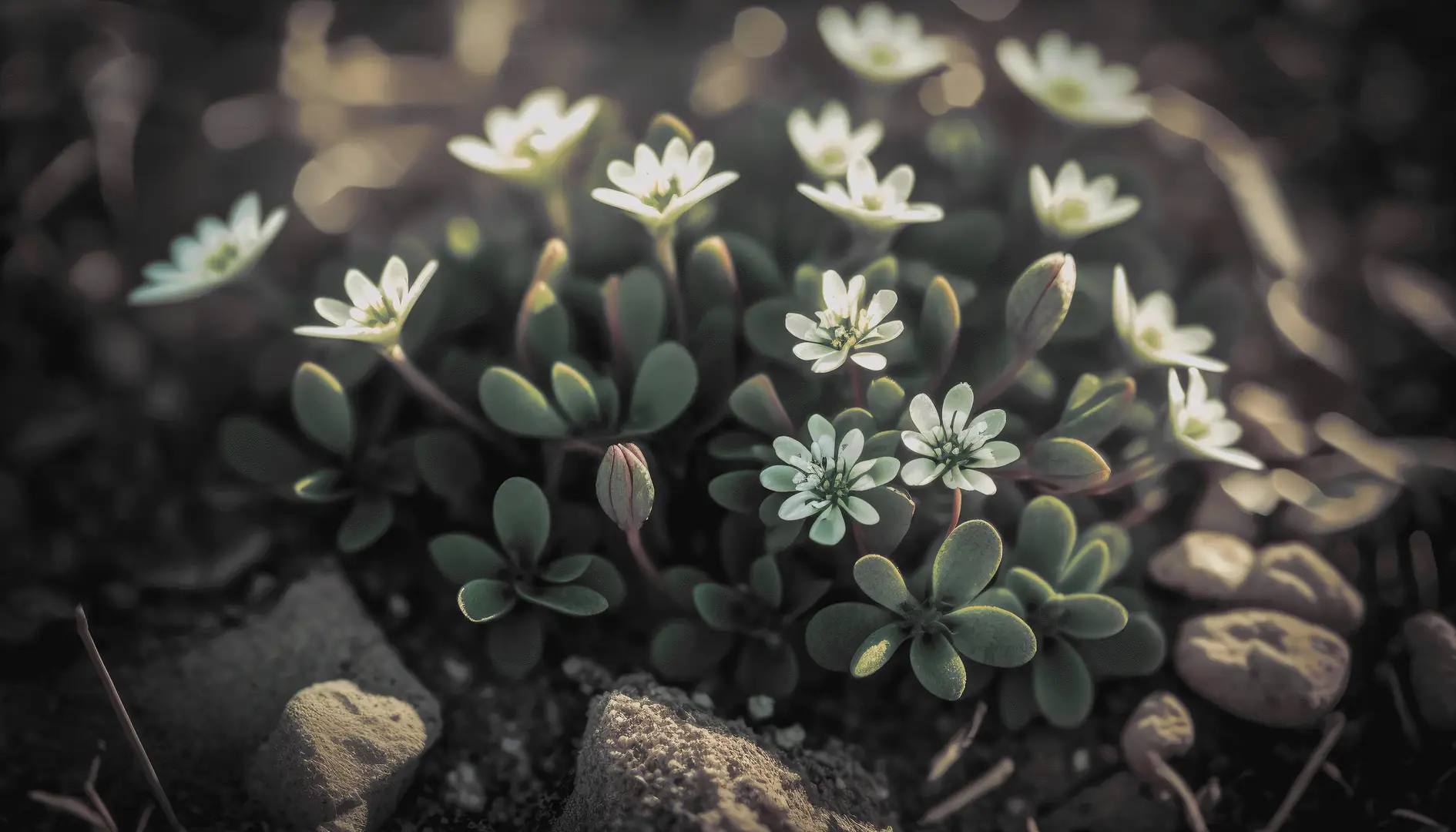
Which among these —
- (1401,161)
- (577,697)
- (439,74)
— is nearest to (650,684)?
(577,697)

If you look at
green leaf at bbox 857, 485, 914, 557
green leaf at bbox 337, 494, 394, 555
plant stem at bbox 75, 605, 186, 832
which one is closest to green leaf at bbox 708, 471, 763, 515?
green leaf at bbox 857, 485, 914, 557

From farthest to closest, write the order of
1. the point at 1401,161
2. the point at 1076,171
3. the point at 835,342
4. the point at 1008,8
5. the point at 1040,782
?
1. the point at 1008,8
2. the point at 1401,161
3. the point at 1076,171
4. the point at 1040,782
5. the point at 835,342

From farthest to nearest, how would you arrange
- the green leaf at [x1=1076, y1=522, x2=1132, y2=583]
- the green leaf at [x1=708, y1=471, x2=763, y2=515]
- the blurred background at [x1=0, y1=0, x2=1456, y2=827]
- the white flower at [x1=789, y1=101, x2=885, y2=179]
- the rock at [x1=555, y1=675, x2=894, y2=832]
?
the blurred background at [x1=0, y1=0, x2=1456, y2=827]
the white flower at [x1=789, y1=101, x2=885, y2=179]
the green leaf at [x1=1076, y1=522, x2=1132, y2=583]
the green leaf at [x1=708, y1=471, x2=763, y2=515]
the rock at [x1=555, y1=675, x2=894, y2=832]

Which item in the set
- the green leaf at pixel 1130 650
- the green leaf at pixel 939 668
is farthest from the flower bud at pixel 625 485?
the green leaf at pixel 1130 650

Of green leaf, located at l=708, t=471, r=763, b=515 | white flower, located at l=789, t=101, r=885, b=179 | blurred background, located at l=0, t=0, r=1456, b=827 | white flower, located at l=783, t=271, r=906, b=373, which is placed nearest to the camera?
white flower, located at l=783, t=271, r=906, b=373

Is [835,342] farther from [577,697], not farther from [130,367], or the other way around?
[130,367]

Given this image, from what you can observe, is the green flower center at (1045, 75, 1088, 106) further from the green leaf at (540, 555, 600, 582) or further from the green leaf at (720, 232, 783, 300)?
the green leaf at (540, 555, 600, 582)
